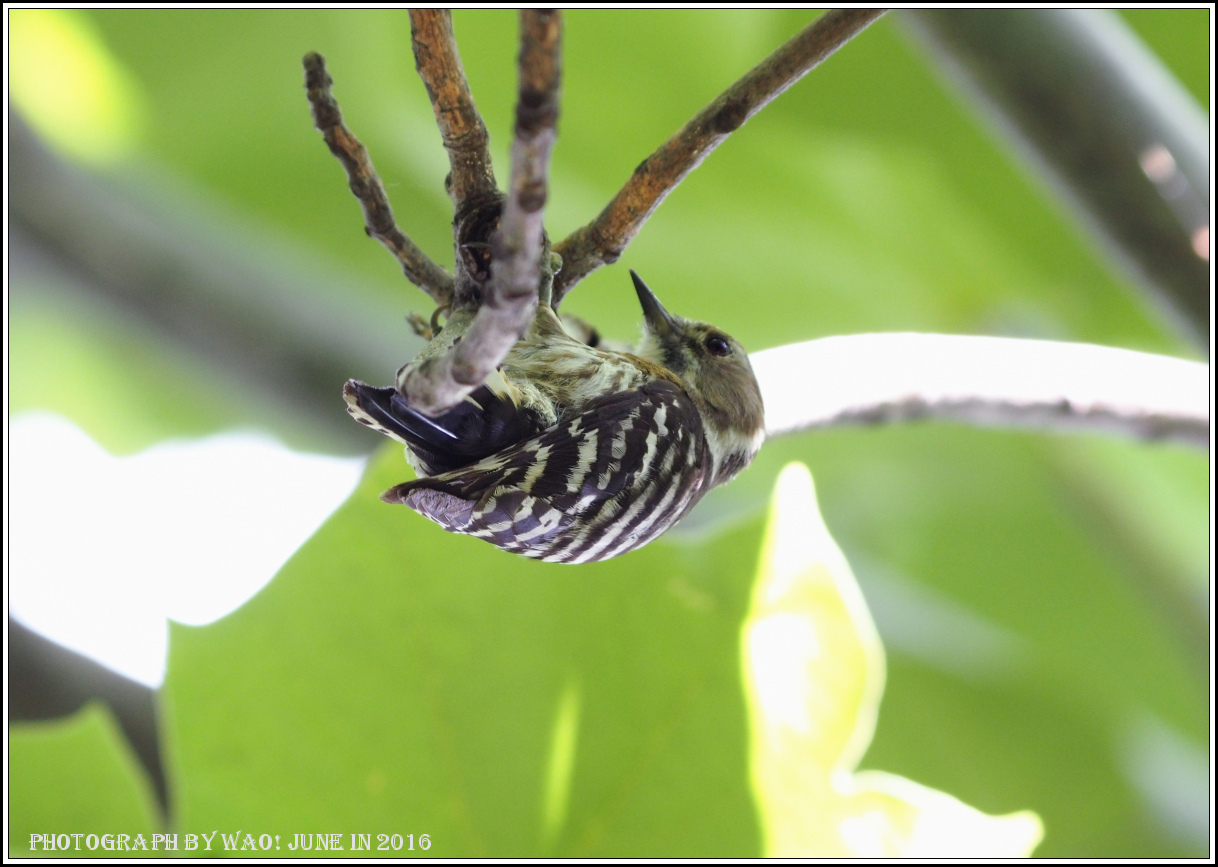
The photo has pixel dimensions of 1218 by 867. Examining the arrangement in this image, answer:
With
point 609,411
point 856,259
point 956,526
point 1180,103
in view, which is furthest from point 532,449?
point 956,526

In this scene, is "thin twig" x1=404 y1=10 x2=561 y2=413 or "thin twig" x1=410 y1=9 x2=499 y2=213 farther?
"thin twig" x1=410 y1=9 x2=499 y2=213

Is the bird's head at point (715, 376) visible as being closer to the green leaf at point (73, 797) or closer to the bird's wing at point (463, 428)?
the bird's wing at point (463, 428)

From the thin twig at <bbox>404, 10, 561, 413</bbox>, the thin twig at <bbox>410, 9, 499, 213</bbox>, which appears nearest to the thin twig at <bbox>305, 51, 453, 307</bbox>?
the thin twig at <bbox>410, 9, 499, 213</bbox>

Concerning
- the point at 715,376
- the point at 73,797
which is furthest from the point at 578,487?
the point at 73,797

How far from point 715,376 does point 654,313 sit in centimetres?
9

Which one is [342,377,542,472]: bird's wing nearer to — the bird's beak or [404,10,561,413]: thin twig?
[404,10,561,413]: thin twig

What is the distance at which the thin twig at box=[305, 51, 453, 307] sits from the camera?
45cm

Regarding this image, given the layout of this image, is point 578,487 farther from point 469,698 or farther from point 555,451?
point 469,698

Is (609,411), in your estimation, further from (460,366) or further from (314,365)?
(314,365)

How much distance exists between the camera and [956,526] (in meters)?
1.95

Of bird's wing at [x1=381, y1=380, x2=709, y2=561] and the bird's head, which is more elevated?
the bird's head

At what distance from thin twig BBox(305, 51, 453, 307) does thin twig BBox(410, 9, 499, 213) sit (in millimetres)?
42

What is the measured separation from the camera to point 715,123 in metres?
0.49

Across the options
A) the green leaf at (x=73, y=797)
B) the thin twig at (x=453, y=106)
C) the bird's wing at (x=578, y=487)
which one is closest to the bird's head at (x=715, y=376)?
the bird's wing at (x=578, y=487)
